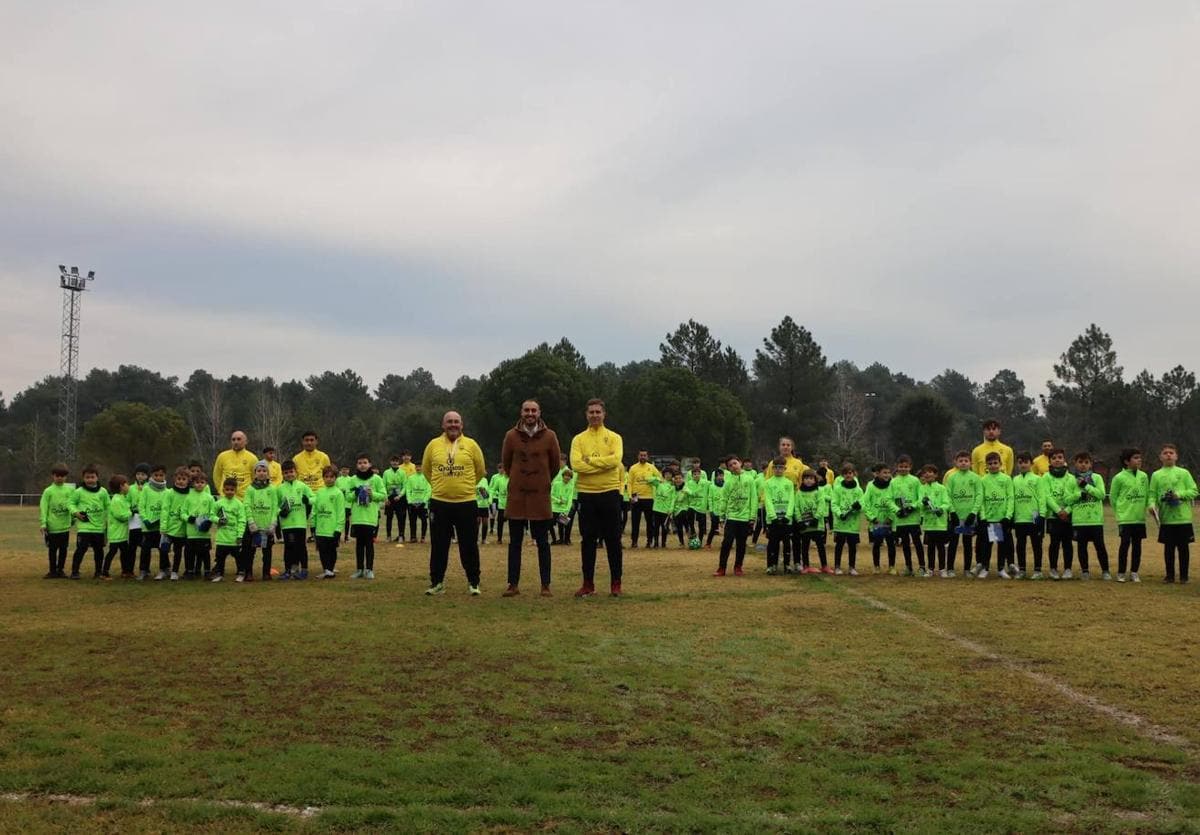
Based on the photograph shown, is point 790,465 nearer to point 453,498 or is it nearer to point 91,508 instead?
point 453,498

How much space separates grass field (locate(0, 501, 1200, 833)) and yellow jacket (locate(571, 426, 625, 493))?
163 cm

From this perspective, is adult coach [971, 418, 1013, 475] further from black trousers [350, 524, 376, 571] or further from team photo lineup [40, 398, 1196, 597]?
black trousers [350, 524, 376, 571]

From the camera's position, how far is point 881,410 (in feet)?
395

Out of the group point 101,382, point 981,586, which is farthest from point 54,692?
point 101,382

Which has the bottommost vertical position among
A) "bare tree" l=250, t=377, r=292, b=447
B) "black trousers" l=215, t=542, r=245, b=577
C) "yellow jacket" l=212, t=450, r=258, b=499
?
"black trousers" l=215, t=542, r=245, b=577

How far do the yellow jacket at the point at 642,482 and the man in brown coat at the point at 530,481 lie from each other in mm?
11358

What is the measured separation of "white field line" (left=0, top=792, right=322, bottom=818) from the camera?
4.40 meters

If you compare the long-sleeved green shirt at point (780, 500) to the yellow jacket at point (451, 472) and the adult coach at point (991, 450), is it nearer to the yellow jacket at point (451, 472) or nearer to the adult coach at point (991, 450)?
the adult coach at point (991, 450)

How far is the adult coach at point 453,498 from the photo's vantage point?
12008mm

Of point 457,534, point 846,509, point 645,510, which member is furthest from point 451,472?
point 645,510

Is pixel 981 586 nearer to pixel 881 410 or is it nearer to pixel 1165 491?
pixel 1165 491

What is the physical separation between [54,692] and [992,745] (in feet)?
20.2

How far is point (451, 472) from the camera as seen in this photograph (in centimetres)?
1204

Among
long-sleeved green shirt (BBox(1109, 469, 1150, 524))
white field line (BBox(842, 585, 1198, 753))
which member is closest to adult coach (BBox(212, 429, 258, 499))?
white field line (BBox(842, 585, 1198, 753))
